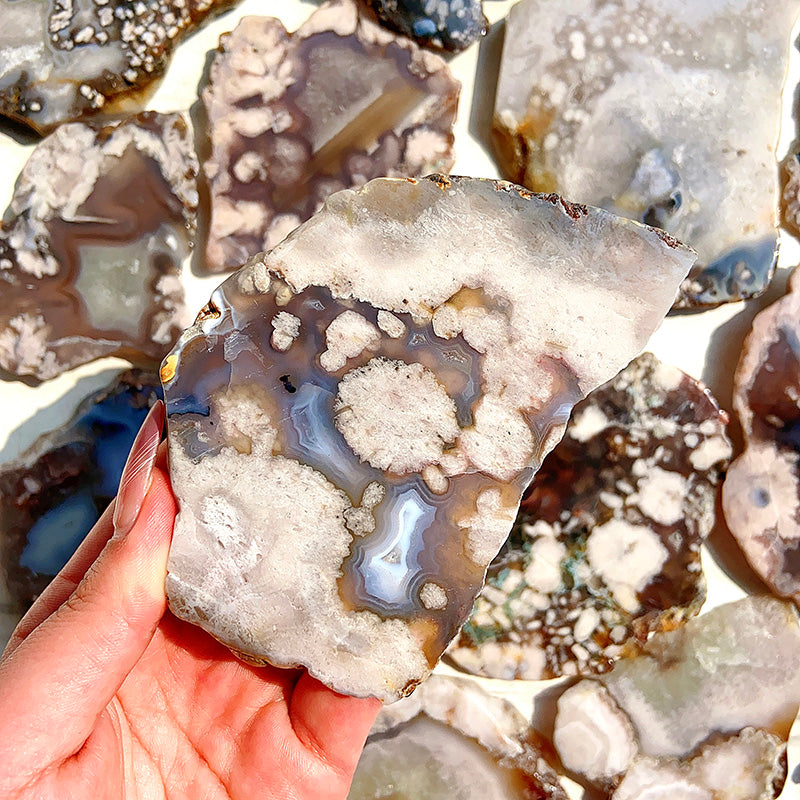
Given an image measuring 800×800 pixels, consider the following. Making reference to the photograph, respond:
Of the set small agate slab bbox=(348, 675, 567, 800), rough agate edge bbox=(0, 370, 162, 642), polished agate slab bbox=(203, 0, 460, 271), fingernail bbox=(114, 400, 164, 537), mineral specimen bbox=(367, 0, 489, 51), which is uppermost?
mineral specimen bbox=(367, 0, 489, 51)

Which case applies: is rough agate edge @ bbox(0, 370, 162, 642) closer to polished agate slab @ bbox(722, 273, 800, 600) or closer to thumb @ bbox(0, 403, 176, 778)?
thumb @ bbox(0, 403, 176, 778)

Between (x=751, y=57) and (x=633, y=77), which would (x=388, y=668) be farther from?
(x=751, y=57)

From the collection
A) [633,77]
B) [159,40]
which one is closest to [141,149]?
[159,40]

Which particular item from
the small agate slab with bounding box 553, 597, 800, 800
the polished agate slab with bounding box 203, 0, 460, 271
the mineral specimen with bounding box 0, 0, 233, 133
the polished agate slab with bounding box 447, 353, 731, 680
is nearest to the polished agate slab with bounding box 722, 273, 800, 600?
the polished agate slab with bounding box 447, 353, 731, 680

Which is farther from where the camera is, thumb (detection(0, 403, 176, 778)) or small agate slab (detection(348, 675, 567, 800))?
small agate slab (detection(348, 675, 567, 800))

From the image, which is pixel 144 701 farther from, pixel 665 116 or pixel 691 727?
pixel 665 116

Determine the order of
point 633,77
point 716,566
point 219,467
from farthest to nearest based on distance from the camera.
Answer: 1. point 716,566
2. point 633,77
3. point 219,467

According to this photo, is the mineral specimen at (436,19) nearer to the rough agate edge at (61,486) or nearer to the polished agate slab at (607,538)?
the polished agate slab at (607,538)
